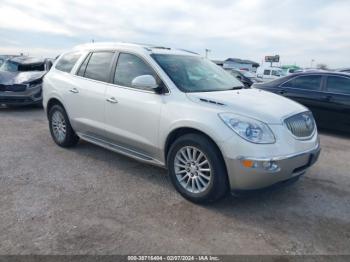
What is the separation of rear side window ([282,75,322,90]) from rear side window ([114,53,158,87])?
4.90m

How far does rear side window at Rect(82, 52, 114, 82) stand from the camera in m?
4.65

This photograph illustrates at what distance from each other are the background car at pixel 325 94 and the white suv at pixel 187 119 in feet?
11.4

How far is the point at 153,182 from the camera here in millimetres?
4285

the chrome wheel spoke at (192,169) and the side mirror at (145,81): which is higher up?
the side mirror at (145,81)

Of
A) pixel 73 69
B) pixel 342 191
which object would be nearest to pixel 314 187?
pixel 342 191

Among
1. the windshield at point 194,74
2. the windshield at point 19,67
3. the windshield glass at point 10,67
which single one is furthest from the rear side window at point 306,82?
the windshield glass at point 10,67

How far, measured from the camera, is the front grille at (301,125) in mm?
3506

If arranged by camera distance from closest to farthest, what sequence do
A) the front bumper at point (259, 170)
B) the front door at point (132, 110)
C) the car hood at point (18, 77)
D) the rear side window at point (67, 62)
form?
the front bumper at point (259, 170) → the front door at point (132, 110) → the rear side window at point (67, 62) → the car hood at point (18, 77)

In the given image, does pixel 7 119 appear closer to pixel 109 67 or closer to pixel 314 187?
pixel 109 67

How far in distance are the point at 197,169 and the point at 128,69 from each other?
1.76m

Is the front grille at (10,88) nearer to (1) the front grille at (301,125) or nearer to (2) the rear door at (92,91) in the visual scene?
(2) the rear door at (92,91)

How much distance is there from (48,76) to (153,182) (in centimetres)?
295

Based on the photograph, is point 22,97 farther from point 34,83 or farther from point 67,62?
point 67,62

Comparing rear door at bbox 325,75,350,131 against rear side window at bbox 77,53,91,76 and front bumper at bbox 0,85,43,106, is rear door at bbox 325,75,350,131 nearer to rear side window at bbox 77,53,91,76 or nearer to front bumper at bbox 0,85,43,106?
rear side window at bbox 77,53,91,76
